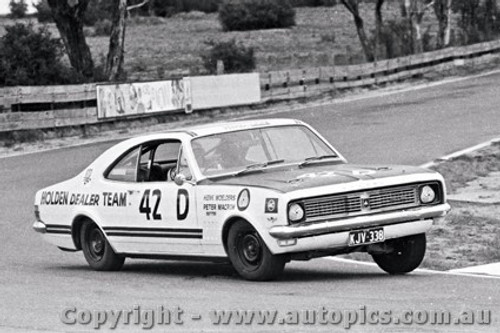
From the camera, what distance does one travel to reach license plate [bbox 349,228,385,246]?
10.9 metres

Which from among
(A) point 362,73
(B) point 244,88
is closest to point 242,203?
(B) point 244,88

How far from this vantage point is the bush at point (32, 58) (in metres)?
34.9

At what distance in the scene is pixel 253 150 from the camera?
12.2 m

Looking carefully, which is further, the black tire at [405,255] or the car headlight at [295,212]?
the black tire at [405,255]

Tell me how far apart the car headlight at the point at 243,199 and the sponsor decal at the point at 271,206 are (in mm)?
247

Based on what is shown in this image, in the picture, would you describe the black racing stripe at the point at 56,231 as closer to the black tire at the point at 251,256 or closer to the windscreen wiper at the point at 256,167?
the windscreen wiper at the point at 256,167

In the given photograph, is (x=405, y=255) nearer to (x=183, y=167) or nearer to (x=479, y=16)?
(x=183, y=167)

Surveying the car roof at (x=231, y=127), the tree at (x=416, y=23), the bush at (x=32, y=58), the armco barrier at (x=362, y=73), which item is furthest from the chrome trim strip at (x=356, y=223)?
the tree at (x=416, y=23)

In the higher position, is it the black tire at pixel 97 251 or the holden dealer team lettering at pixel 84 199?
the holden dealer team lettering at pixel 84 199

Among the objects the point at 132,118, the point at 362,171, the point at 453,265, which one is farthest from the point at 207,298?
the point at 132,118

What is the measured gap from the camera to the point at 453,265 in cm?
1267

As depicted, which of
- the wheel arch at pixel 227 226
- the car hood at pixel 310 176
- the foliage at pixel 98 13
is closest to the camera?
the car hood at pixel 310 176

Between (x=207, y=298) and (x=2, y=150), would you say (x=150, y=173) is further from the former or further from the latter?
(x=2, y=150)

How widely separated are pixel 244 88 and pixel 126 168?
25851 mm
